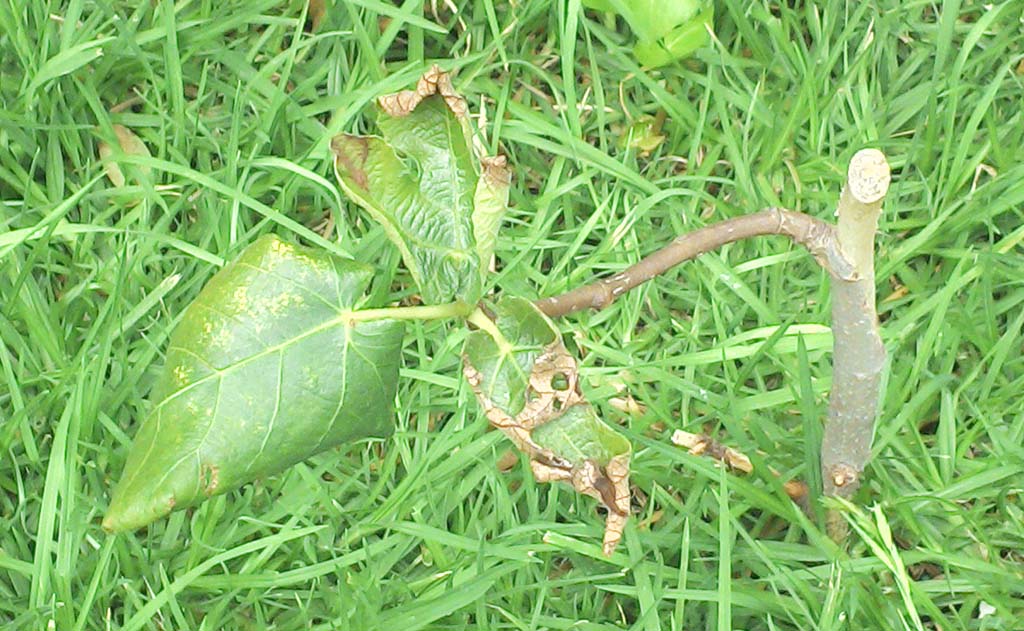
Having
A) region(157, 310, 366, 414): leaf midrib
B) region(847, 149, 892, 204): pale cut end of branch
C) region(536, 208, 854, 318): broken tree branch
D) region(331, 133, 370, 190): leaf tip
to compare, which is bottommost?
region(536, 208, 854, 318): broken tree branch

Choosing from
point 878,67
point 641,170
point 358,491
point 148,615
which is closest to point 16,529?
point 148,615

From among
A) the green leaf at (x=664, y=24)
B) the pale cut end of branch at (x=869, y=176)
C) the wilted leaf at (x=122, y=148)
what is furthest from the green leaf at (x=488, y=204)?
the wilted leaf at (x=122, y=148)

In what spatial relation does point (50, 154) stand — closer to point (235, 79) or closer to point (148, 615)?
point (235, 79)

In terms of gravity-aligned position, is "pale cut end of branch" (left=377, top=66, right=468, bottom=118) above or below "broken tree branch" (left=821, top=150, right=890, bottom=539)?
above

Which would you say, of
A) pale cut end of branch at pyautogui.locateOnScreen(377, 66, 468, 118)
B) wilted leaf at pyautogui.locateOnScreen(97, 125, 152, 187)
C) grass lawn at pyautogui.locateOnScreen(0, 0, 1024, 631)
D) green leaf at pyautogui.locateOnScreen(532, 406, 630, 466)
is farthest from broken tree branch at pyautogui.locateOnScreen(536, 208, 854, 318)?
wilted leaf at pyautogui.locateOnScreen(97, 125, 152, 187)

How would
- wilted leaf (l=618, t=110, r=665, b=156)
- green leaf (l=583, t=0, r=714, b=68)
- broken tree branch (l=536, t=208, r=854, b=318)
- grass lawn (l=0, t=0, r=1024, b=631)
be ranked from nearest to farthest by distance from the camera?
broken tree branch (l=536, t=208, r=854, b=318), grass lawn (l=0, t=0, r=1024, b=631), green leaf (l=583, t=0, r=714, b=68), wilted leaf (l=618, t=110, r=665, b=156)

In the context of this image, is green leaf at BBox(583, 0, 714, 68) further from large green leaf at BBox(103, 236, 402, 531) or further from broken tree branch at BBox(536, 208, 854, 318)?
large green leaf at BBox(103, 236, 402, 531)
